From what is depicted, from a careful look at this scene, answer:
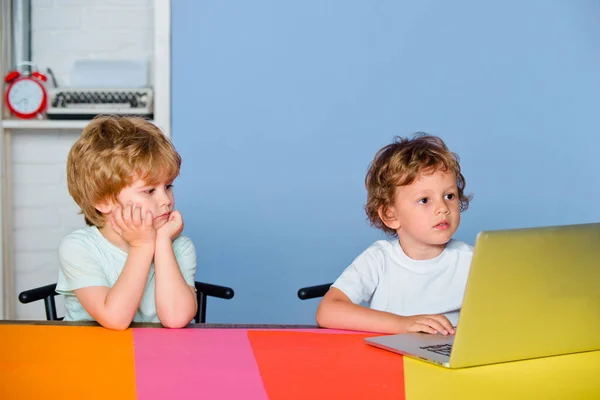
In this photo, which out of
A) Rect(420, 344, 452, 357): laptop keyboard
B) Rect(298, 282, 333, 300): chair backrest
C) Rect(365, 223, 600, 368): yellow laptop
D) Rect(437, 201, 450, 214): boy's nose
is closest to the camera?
Rect(365, 223, 600, 368): yellow laptop

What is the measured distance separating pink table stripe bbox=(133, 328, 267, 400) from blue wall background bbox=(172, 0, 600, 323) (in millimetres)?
1383

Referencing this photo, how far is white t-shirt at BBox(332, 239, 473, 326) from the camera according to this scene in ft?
5.88

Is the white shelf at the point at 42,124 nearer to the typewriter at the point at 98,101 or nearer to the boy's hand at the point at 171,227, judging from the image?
the typewriter at the point at 98,101

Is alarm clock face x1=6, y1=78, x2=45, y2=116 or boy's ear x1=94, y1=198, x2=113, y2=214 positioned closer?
boy's ear x1=94, y1=198, x2=113, y2=214

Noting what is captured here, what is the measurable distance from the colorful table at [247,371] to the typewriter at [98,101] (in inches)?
61.6

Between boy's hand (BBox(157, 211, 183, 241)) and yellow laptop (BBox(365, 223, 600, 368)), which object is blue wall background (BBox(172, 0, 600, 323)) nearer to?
boy's hand (BBox(157, 211, 183, 241))

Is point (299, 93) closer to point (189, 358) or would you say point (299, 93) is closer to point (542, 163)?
point (542, 163)

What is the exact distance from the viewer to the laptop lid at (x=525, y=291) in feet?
3.37

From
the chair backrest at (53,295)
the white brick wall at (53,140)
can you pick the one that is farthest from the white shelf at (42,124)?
the chair backrest at (53,295)

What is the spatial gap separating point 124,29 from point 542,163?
1.74m

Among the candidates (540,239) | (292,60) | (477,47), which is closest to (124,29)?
(292,60)

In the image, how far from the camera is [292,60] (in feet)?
9.16

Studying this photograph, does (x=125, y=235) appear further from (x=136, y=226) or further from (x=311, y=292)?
(x=311, y=292)

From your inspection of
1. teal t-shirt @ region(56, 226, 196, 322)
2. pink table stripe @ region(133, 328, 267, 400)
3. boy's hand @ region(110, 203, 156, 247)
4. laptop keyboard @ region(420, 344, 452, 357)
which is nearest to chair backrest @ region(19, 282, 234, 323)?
teal t-shirt @ region(56, 226, 196, 322)
